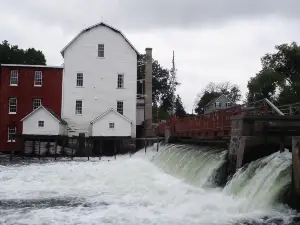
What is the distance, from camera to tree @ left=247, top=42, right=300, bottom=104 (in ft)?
157

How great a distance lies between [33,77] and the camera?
39719 millimetres

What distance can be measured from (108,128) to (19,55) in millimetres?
34409

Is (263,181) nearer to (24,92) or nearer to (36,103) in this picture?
(36,103)

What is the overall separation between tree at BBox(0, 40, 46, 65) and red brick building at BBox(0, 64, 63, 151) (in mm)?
25220

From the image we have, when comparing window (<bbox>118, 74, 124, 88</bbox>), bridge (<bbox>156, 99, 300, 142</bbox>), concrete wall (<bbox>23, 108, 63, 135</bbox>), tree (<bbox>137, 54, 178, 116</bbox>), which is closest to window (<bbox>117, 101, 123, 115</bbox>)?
window (<bbox>118, 74, 124, 88</bbox>)

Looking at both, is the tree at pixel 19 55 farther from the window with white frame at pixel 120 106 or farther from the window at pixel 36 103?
the window with white frame at pixel 120 106

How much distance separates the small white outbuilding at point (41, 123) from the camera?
36750 mm

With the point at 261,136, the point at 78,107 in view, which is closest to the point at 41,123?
the point at 78,107

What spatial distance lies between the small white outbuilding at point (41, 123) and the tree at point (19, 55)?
2952 centimetres

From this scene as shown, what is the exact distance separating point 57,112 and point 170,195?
2818 centimetres

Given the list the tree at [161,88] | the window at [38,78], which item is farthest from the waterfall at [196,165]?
the tree at [161,88]

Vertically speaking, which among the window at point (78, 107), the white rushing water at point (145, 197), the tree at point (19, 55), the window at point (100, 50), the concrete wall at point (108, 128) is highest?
the tree at point (19, 55)

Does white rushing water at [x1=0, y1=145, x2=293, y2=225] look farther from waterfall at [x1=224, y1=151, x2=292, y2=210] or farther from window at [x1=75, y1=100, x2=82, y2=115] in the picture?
window at [x1=75, y1=100, x2=82, y2=115]

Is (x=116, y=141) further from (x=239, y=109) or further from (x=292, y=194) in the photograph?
(x=292, y=194)
